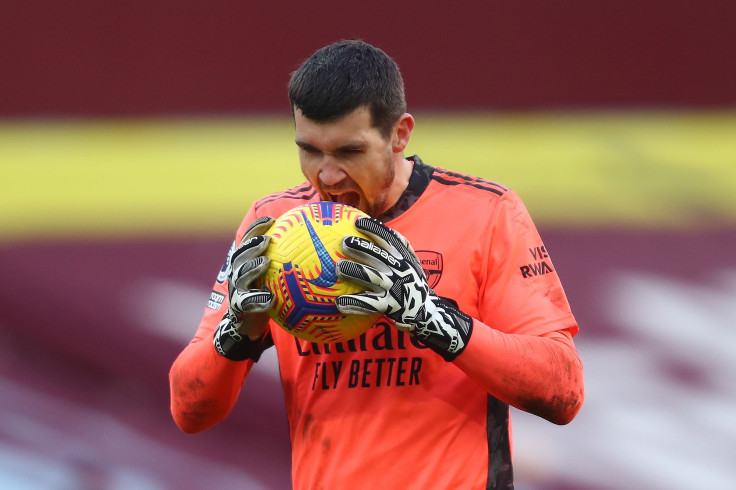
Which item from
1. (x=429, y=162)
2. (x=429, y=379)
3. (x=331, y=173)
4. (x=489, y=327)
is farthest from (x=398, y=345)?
(x=429, y=162)

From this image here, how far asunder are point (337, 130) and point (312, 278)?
0.37m

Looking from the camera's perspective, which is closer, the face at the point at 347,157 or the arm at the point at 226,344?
the arm at the point at 226,344

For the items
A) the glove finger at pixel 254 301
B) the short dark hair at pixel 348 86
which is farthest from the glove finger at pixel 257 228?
the short dark hair at pixel 348 86

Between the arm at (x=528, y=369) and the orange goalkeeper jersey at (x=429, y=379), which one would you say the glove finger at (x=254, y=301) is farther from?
the arm at (x=528, y=369)

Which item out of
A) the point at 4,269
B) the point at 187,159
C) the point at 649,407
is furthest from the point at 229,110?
the point at 649,407

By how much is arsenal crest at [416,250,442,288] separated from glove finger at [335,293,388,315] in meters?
0.32

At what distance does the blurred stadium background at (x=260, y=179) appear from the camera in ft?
15.1

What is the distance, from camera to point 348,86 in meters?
2.36

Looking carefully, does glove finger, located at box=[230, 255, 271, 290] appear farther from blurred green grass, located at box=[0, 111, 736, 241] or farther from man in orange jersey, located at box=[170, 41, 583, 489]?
blurred green grass, located at box=[0, 111, 736, 241]

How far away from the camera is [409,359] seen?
2428mm

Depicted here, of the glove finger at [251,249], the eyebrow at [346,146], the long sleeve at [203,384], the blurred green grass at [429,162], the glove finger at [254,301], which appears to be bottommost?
the long sleeve at [203,384]

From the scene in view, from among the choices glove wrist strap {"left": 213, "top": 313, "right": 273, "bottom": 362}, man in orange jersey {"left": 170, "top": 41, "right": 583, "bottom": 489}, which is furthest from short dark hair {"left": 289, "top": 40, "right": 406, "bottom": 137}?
glove wrist strap {"left": 213, "top": 313, "right": 273, "bottom": 362}

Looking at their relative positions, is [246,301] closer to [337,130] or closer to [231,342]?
[231,342]

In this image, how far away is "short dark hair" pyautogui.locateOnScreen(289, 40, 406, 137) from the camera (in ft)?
7.70
